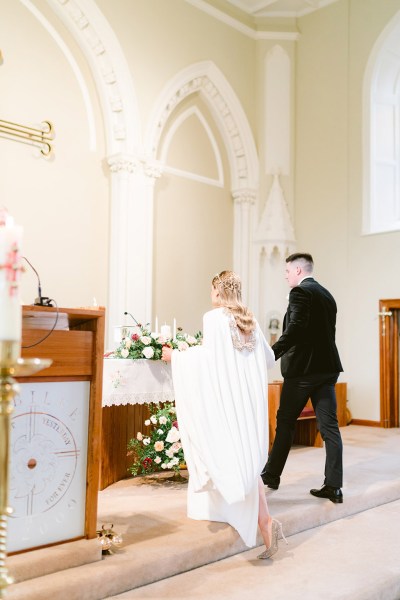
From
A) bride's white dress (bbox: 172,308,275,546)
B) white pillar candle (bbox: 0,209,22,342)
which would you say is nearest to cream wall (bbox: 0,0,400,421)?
bride's white dress (bbox: 172,308,275,546)

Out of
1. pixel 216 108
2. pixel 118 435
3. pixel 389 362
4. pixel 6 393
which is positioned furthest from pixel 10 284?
pixel 216 108

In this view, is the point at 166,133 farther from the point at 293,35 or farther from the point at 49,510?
the point at 49,510

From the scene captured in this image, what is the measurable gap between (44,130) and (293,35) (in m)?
4.84

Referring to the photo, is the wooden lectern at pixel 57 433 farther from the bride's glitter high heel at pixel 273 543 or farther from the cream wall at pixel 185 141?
the cream wall at pixel 185 141

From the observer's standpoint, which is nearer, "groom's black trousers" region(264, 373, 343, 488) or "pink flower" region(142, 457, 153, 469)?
"groom's black trousers" region(264, 373, 343, 488)

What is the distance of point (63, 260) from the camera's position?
7.32m

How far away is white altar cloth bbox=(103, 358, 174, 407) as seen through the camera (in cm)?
451

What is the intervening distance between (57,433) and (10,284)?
1607 mm

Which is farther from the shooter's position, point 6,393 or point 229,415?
point 229,415

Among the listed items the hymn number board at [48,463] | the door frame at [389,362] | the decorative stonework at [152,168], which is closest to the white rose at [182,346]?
the hymn number board at [48,463]

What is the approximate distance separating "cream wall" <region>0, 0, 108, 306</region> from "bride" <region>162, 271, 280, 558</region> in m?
3.96

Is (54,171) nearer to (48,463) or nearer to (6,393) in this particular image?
(48,463)

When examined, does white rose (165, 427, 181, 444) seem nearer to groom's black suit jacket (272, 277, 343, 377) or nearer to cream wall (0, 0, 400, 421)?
groom's black suit jacket (272, 277, 343, 377)

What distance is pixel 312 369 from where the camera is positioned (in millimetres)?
4160
